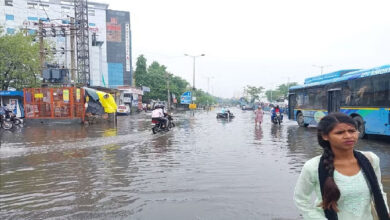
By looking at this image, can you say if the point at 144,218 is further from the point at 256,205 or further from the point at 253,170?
the point at 253,170

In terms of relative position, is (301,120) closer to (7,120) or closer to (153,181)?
(153,181)

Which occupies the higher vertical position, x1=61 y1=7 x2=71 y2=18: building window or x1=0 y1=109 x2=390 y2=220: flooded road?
x1=61 y1=7 x2=71 y2=18: building window

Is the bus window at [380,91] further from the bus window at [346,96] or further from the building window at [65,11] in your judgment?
the building window at [65,11]

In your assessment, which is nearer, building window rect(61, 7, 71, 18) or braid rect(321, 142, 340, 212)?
braid rect(321, 142, 340, 212)

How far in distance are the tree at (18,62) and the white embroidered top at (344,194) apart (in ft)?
82.5

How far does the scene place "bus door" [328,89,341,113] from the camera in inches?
550

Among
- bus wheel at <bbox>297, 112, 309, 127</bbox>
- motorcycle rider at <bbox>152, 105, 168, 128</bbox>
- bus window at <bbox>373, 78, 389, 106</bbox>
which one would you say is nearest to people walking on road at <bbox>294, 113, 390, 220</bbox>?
bus window at <bbox>373, 78, 389, 106</bbox>

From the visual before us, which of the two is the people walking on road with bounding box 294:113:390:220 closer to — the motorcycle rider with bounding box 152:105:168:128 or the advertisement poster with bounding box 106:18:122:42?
the motorcycle rider with bounding box 152:105:168:128

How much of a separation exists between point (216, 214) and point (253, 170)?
274 cm

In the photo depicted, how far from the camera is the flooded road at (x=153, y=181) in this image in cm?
426

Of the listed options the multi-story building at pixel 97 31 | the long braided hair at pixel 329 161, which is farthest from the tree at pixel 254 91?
the long braided hair at pixel 329 161

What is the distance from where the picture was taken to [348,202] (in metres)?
1.99

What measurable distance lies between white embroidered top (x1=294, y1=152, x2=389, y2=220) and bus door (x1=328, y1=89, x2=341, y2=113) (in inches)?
519

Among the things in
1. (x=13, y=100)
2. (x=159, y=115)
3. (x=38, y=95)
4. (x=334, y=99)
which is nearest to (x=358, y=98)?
(x=334, y=99)
